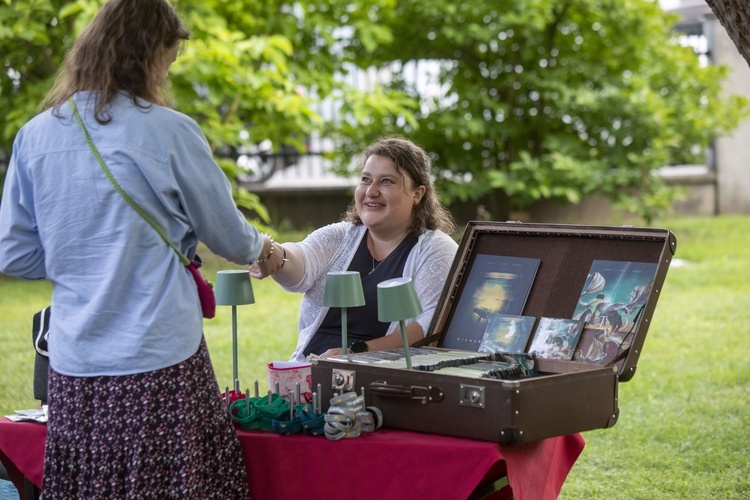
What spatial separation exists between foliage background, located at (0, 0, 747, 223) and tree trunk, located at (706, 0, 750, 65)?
19.4ft

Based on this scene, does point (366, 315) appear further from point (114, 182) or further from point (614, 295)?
point (114, 182)

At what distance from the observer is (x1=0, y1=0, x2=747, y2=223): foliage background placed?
9430 mm

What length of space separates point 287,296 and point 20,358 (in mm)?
2714

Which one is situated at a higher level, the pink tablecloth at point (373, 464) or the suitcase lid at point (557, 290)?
the suitcase lid at point (557, 290)

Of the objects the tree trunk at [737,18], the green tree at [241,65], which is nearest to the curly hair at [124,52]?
the tree trunk at [737,18]

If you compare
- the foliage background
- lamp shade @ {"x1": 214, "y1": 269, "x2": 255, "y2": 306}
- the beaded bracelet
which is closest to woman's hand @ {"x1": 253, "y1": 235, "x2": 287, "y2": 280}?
the beaded bracelet

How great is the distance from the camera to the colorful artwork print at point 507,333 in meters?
2.75

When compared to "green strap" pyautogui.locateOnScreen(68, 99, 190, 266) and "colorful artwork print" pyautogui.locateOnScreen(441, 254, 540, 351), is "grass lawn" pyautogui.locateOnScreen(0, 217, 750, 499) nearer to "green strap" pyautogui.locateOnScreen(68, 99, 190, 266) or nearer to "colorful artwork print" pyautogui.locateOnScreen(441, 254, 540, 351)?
"colorful artwork print" pyautogui.locateOnScreen(441, 254, 540, 351)

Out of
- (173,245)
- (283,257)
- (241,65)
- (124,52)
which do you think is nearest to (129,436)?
(173,245)

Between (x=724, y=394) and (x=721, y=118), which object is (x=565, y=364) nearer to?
(x=724, y=394)

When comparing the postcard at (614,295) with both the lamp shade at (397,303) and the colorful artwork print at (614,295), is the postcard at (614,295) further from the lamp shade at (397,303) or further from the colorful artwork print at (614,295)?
the lamp shade at (397,303)

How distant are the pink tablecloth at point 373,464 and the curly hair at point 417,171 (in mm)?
1049

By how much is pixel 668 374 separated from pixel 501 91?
542 centimetres

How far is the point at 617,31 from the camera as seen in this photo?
33.8 ft
